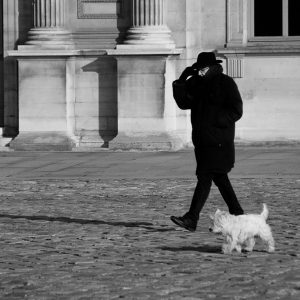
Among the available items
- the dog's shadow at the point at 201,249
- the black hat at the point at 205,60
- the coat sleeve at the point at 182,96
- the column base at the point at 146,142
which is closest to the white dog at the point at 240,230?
the dog's shadow at the point at 201,249

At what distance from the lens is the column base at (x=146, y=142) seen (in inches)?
948

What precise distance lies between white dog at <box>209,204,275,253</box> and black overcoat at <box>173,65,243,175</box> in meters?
1.66

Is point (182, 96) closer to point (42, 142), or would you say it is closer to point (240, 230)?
point (240, 230)

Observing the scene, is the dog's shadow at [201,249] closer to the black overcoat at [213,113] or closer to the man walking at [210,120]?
the man walking at [210,120]

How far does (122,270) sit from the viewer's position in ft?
37.1

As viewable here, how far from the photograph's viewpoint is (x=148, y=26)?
24.4 metres

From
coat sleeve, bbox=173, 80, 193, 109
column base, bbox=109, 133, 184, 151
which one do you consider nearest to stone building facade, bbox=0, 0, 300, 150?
column base, bbox=109, 133, 184, 151

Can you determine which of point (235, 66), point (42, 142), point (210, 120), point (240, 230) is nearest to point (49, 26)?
point (42, 142)

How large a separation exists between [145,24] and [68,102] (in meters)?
1.85

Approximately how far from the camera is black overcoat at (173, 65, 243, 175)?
1366 cm

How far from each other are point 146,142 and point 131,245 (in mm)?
11168

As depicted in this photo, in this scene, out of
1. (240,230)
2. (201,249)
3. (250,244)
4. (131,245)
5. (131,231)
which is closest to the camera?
(240,230)

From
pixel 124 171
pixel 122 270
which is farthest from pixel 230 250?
pixel 124 171

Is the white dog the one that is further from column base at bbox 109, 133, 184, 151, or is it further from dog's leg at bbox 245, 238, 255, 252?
column base at bbox 109, 133, 184, 151
